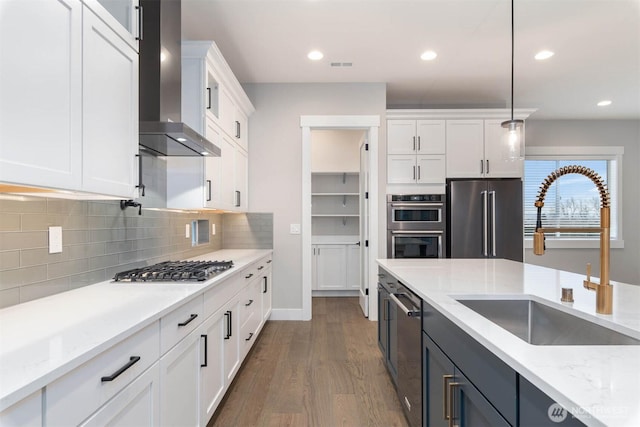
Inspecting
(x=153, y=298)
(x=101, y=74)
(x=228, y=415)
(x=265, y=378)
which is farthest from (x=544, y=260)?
(x=101, y=74)

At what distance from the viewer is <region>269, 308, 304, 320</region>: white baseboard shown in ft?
13.1

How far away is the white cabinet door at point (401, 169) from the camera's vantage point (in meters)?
4.07

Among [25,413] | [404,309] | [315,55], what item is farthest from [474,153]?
[25,413]

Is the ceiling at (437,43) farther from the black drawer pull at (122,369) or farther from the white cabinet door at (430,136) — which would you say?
the black drawer pull at (122,369)

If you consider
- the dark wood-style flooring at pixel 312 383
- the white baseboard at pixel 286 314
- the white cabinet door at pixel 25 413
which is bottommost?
the dark wood-style flooring at pixel 312 383

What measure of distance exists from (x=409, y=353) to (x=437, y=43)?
9.04 ft

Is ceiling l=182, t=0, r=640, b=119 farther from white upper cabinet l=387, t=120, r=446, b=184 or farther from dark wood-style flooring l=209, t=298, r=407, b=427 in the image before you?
dark wood-style flooring l=209, t=298, r=407, b=427

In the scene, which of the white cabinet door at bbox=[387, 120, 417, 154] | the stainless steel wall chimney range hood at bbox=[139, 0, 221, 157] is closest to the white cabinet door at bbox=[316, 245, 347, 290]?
the white cabinet door at bbox=[387, 120, 417, 154]

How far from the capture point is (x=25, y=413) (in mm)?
712

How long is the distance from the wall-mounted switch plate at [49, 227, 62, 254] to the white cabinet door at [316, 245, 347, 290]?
401cm

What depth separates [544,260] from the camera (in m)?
5.22

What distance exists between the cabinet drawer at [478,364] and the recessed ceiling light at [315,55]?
273 cm

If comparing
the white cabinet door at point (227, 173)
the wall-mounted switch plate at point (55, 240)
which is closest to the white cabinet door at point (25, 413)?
the wall-mounted switch plate at point (55, 240)

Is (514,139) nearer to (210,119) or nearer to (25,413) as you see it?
(210,119)
